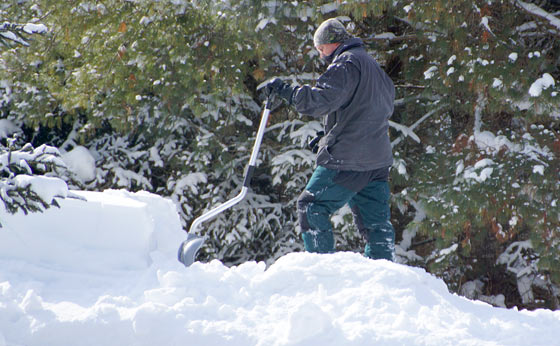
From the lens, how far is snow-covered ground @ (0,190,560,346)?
107 inches

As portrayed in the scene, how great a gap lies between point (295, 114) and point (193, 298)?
5513mm

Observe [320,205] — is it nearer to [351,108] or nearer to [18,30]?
[351,108]

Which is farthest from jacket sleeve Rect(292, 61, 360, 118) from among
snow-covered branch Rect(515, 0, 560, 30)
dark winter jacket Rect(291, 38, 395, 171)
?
snow-covered branch Rect(515, 0, 560, 30)

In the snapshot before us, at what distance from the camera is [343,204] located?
13.1ft

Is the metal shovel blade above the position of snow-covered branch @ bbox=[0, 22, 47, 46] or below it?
below

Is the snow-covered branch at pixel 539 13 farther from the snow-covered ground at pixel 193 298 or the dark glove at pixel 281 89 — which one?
the snow-covered ground at pixel 193 298

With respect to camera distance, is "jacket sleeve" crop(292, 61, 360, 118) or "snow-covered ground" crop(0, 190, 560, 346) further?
"jacket sleeve" crop(292, 61, 360, 118)

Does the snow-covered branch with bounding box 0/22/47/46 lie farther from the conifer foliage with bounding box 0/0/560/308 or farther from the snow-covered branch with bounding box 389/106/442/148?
the snow-covered branch with bounding box 389/106/442/148

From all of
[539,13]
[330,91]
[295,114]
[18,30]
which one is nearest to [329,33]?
[330,91]

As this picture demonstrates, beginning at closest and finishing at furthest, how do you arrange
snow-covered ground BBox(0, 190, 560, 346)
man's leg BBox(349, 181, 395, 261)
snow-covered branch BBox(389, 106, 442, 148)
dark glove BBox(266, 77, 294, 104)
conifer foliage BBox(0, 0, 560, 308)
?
snow-covered ground BBox(0, 190, 560, 346)
dark glove BBox(266, 77, 294, 104)
man's leg BBox(349, 181, 395, 261)
conifer foliage BBox(0, 0, 560, 308)
snow-covered branch BBox(389, 106, 442, 148)

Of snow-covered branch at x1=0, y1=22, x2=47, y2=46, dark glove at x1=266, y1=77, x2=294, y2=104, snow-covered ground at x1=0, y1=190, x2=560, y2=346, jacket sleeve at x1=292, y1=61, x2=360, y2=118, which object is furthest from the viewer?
dark glove at x1=266, y1=77, x2=294, y2=104

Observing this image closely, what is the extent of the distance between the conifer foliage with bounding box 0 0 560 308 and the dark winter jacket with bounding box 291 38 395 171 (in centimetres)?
252

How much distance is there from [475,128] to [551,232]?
4.65 ft

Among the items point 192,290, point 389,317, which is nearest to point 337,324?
point 389,317
